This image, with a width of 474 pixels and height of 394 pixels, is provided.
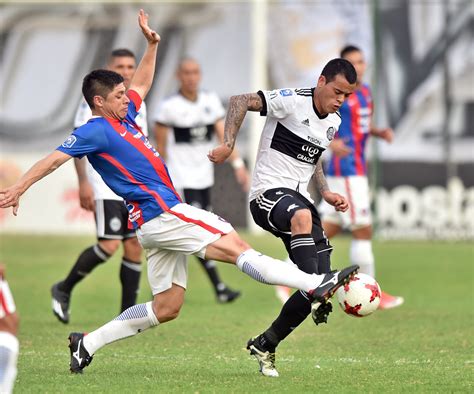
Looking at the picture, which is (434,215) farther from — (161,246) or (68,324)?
(161,246)

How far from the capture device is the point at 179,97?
1304cm

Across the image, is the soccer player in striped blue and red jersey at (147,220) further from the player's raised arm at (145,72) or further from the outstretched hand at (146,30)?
the outstretched hand at (146,30)

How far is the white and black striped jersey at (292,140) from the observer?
8.06 metres

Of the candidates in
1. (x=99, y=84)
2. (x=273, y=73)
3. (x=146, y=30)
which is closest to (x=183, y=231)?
(x=99, y=84)

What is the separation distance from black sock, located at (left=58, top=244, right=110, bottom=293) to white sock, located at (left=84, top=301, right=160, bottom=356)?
3.03 metres

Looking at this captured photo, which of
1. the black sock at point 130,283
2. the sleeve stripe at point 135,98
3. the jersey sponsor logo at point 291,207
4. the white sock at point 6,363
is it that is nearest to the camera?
the white sock at point 6,363

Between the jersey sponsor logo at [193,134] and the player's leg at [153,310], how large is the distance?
221 inches

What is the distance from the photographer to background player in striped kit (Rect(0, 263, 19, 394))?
18.4 ft

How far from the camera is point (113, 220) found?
10516mm

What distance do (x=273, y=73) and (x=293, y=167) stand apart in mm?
14129

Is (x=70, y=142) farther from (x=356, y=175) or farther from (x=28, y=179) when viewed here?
(x=356, y=175)

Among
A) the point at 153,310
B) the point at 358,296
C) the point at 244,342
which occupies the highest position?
the point at 358,296

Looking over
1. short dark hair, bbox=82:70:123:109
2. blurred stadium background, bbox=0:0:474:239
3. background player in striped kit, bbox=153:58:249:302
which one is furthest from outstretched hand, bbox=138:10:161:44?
blurred stadium background, bbox=0:0:474:239

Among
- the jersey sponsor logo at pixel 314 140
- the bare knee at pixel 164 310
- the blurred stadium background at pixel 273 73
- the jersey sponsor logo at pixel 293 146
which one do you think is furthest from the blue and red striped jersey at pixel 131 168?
the blurred stadium background at pixel 273 73
